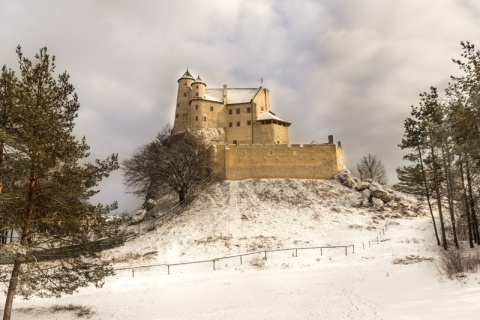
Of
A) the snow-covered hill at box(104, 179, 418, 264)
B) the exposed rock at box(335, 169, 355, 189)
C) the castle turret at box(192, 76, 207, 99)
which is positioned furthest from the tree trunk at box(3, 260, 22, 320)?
the castle turret at box(192, 76, 207, 99)

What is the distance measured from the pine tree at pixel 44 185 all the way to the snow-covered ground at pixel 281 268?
3.81m

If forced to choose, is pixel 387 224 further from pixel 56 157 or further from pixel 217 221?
pixel 56 157

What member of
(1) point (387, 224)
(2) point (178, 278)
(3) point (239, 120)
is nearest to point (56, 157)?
(2) point (178, 278)

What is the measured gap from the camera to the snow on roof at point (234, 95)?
62778 millimetres

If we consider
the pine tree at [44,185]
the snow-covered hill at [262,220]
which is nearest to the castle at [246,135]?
the snow-covered hill at [262,220]

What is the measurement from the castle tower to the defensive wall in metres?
15.8

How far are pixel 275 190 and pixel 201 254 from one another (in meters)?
16.0

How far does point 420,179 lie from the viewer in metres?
28.0

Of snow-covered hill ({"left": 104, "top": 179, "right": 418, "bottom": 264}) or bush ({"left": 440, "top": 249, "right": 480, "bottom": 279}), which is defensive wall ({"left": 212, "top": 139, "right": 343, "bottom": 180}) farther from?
bush ({"left": 440, "top": 249, "right": 480, "bottom": 279})

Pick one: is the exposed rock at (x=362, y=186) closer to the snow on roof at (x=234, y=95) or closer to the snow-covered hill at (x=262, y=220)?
the snow-covered hill at (x=262, y=220)

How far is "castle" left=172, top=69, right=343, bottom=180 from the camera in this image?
45.9m

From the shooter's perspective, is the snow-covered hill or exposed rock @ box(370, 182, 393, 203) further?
exposed rock @ box(370, 182, 393, 203)

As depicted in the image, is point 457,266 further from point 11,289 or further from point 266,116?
point 266,116

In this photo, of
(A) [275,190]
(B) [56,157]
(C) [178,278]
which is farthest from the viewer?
(A) [275,190]
